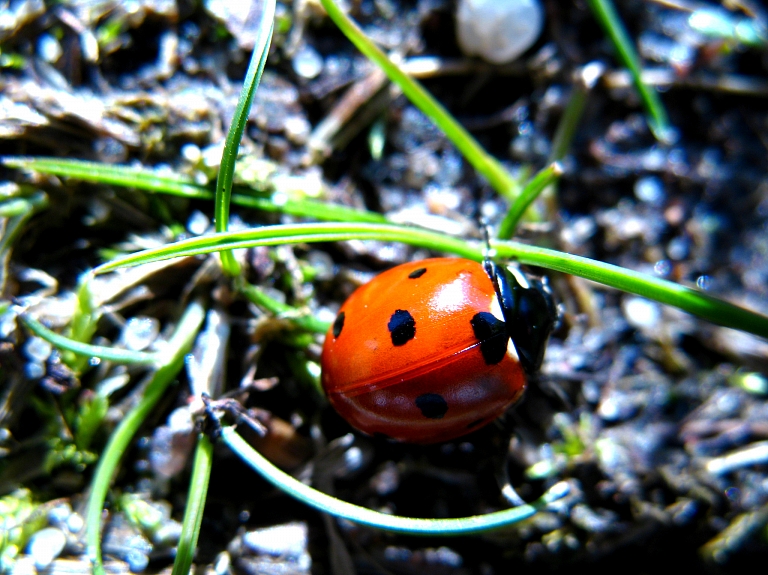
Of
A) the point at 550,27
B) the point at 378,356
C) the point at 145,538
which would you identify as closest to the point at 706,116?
the point at 550,27

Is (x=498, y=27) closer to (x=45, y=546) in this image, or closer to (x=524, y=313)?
(x=524, y=313)

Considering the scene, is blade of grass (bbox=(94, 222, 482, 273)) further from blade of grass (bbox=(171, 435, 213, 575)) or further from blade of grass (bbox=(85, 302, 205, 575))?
blade of grass (bbox=(171, 435, 213, 575))

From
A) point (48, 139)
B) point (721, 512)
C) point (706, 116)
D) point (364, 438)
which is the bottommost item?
point (721, 512)

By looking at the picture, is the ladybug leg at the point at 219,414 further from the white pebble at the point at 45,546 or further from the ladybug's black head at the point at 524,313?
the ladybug's black head at the point at 524,313

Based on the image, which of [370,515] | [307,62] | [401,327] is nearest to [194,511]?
[370,515]

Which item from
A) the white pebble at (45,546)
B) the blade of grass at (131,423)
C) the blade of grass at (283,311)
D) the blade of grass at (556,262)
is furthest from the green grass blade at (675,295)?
the white pebble at (45,546)

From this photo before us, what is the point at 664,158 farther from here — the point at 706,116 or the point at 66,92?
the point at 66,92

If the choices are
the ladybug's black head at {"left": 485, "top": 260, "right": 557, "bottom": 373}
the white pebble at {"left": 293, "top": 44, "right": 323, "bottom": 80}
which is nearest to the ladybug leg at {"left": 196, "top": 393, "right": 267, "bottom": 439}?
the ladybug's black head at {"left": 485, "top": 260, "right": 557, "bottom": 373}
